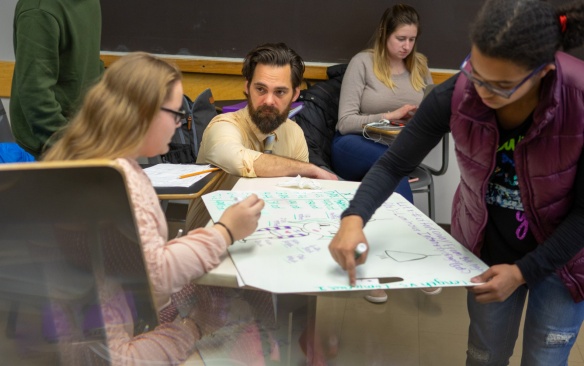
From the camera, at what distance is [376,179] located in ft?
4.33

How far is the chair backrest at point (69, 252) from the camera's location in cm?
86

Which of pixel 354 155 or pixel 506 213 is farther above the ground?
pixel 506 213

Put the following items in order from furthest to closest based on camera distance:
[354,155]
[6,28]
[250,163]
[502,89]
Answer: [6,28], [354,155], [250,163], [502,89]

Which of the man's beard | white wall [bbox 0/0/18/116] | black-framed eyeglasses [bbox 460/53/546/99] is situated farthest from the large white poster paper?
white wall [bbox 0/0/18/116]

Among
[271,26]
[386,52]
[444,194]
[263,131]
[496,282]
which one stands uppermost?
[271,26]

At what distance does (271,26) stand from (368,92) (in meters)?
0.72

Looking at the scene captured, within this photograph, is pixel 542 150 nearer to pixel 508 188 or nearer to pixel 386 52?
pixel 508 188

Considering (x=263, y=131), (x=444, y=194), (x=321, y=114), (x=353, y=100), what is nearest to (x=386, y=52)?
(x=353, y=100)

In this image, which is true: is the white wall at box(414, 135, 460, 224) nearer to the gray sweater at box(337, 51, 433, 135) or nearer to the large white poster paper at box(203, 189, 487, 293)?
the gray sweater at box(337, 51, 433, 135)

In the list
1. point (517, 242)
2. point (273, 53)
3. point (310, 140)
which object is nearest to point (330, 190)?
point (517, 242)

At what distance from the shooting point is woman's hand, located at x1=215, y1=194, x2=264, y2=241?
118 cm

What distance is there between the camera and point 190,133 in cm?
267

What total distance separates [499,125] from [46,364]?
101 cm

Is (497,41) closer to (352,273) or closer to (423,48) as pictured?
(352,273)
